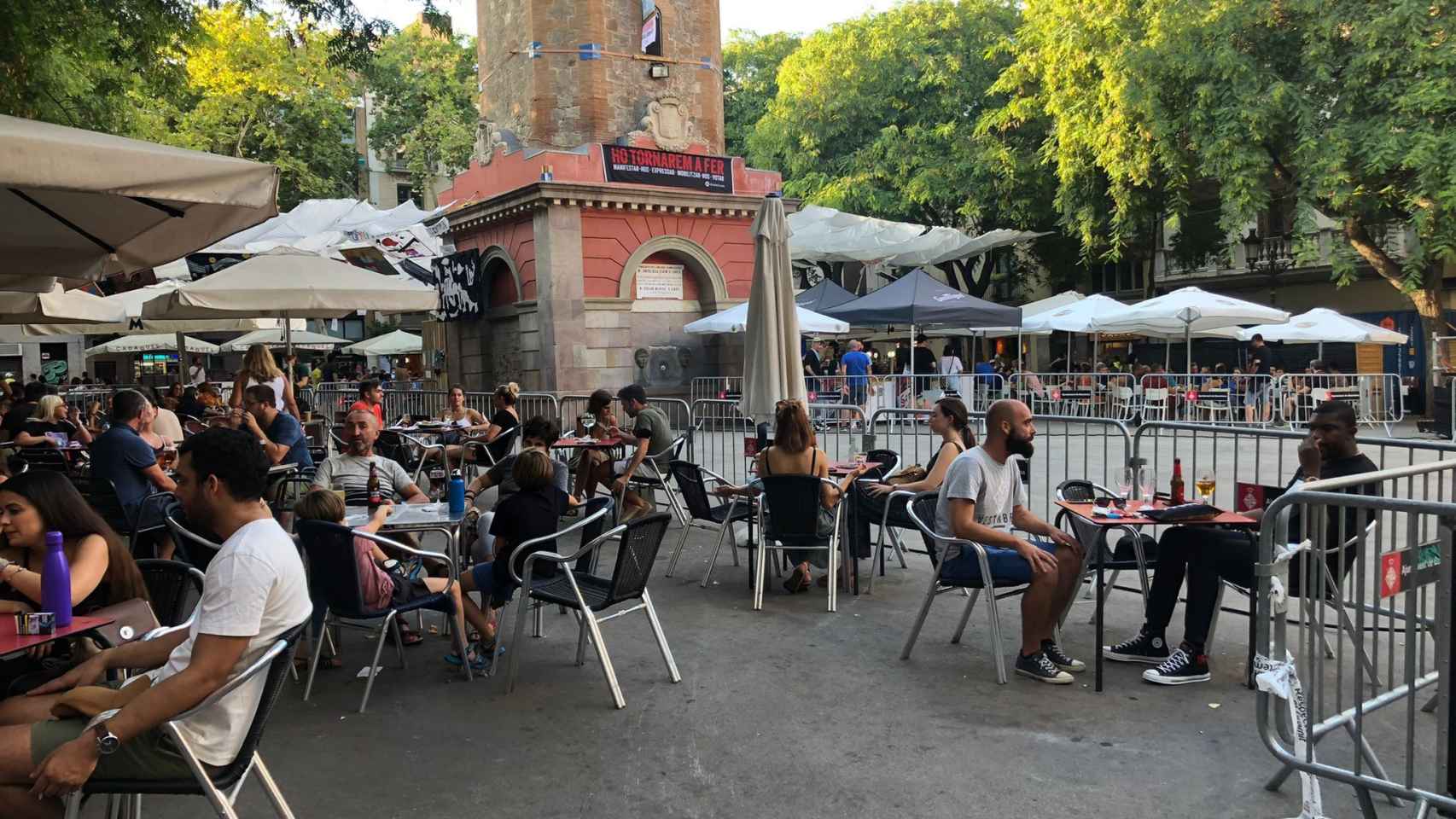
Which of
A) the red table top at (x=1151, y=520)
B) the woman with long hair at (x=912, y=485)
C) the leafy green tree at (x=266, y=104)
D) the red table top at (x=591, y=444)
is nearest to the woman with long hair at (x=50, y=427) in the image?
the red table top at (x=591, y=444)

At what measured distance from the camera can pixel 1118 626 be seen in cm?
614

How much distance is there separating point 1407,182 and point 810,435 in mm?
18778

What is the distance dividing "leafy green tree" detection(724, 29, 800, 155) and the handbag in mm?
35615

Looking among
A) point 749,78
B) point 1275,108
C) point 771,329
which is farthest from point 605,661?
point 749,78

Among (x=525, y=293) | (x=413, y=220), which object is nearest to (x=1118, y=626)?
(x=525, y=293)

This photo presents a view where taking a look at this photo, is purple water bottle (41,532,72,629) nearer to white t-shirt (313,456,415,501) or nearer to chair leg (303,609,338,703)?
chair leg (303,609,338,703)

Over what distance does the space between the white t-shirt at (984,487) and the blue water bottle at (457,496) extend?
106 inches

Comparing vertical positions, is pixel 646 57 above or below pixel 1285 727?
above

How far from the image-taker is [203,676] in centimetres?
295

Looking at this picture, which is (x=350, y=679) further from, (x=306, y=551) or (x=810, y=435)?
(x=810, y=435)

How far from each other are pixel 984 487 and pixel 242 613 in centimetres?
371

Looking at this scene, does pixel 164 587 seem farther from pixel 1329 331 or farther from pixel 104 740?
pixel 1329 331

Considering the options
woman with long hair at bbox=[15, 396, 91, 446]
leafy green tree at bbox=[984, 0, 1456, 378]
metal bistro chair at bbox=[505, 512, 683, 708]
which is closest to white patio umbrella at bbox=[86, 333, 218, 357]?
woman with long hair at bbox=[15, 396, 91, 446]

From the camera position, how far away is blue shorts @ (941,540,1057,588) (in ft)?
17.4
